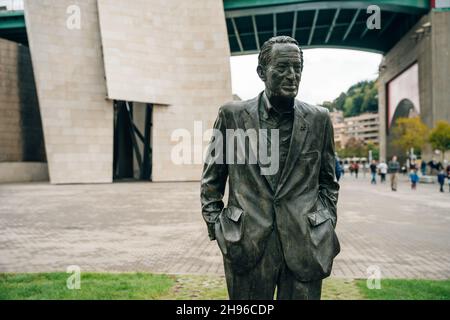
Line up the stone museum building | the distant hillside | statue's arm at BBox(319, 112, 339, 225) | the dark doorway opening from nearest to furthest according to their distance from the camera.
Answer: statue's arm at BBox(319, 112, 339, 225) → the stone museum building → the dark doorway opening → the distant hillside

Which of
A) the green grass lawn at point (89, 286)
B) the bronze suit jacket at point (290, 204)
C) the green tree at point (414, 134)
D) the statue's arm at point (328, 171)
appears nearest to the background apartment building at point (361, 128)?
the green tree at point (414, 134)

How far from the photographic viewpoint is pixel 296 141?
2.73 metres

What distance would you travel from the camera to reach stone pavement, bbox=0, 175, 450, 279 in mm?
6996

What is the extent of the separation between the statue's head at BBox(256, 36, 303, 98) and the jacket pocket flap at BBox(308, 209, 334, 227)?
780 mm

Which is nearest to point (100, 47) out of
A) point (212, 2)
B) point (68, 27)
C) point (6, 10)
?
point (68, 27)

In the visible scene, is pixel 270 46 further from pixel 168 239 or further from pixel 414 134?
pixel 414 134

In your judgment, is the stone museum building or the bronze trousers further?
the stone museum building

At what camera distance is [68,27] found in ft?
97.4

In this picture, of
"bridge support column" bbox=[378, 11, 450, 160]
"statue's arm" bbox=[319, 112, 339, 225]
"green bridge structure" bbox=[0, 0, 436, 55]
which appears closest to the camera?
"statue's arm" bbox=[319, 112, 339, 225]

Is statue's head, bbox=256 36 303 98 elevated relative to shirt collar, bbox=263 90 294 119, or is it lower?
elevated

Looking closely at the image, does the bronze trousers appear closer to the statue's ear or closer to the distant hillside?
the statue's ear

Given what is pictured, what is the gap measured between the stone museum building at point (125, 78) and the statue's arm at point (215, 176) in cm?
2751

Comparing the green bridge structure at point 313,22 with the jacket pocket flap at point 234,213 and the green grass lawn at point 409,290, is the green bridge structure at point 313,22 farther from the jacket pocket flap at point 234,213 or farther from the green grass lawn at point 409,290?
the jacket pocket flap at point 234,213

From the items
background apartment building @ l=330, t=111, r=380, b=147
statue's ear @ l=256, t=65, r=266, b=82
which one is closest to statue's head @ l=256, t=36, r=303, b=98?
statue's ear @ l=256, t=65, r=266, b=82
